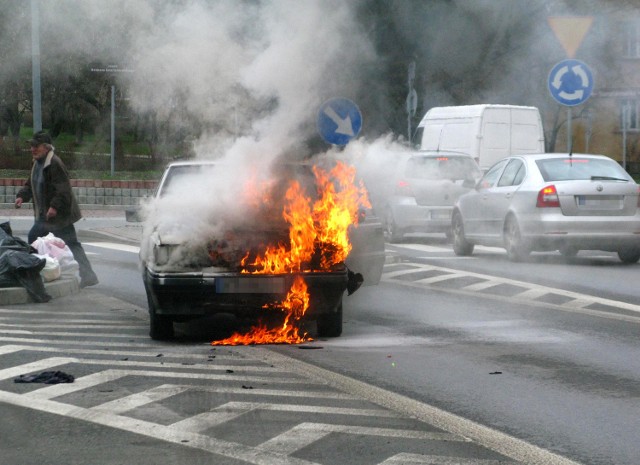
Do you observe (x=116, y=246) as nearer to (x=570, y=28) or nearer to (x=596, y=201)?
(x=596, y=201)

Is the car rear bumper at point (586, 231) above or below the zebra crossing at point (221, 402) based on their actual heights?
above

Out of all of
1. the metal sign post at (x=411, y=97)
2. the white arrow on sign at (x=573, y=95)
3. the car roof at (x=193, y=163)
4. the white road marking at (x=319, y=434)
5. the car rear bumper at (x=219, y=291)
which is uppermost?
the white arrow on sign at (x=573, y=95)

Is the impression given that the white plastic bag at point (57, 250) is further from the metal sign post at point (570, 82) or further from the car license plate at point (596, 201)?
the car license plate at point (596, 201)

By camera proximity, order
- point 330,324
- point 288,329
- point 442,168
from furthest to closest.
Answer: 1. point 442,168
2. point 288,329
3. point 330,324

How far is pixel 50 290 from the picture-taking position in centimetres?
1312

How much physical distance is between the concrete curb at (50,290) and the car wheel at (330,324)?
3.85 meters

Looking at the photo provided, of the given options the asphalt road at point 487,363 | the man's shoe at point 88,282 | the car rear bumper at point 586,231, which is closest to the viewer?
the asphalt road at point 487,363

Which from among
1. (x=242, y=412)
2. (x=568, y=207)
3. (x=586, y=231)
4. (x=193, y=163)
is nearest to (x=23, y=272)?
(x=193, y=163)

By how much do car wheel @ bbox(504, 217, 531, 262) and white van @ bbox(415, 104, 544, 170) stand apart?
196 inches

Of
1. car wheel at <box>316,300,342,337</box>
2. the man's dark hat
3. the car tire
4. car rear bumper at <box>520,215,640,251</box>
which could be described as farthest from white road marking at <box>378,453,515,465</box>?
the car tire

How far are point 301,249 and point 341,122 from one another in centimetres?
180

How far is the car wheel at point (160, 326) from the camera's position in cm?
978

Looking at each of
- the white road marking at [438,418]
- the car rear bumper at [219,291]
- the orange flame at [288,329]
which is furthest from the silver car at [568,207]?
the white road marking at [438,418]

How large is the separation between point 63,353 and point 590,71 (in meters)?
6.13
